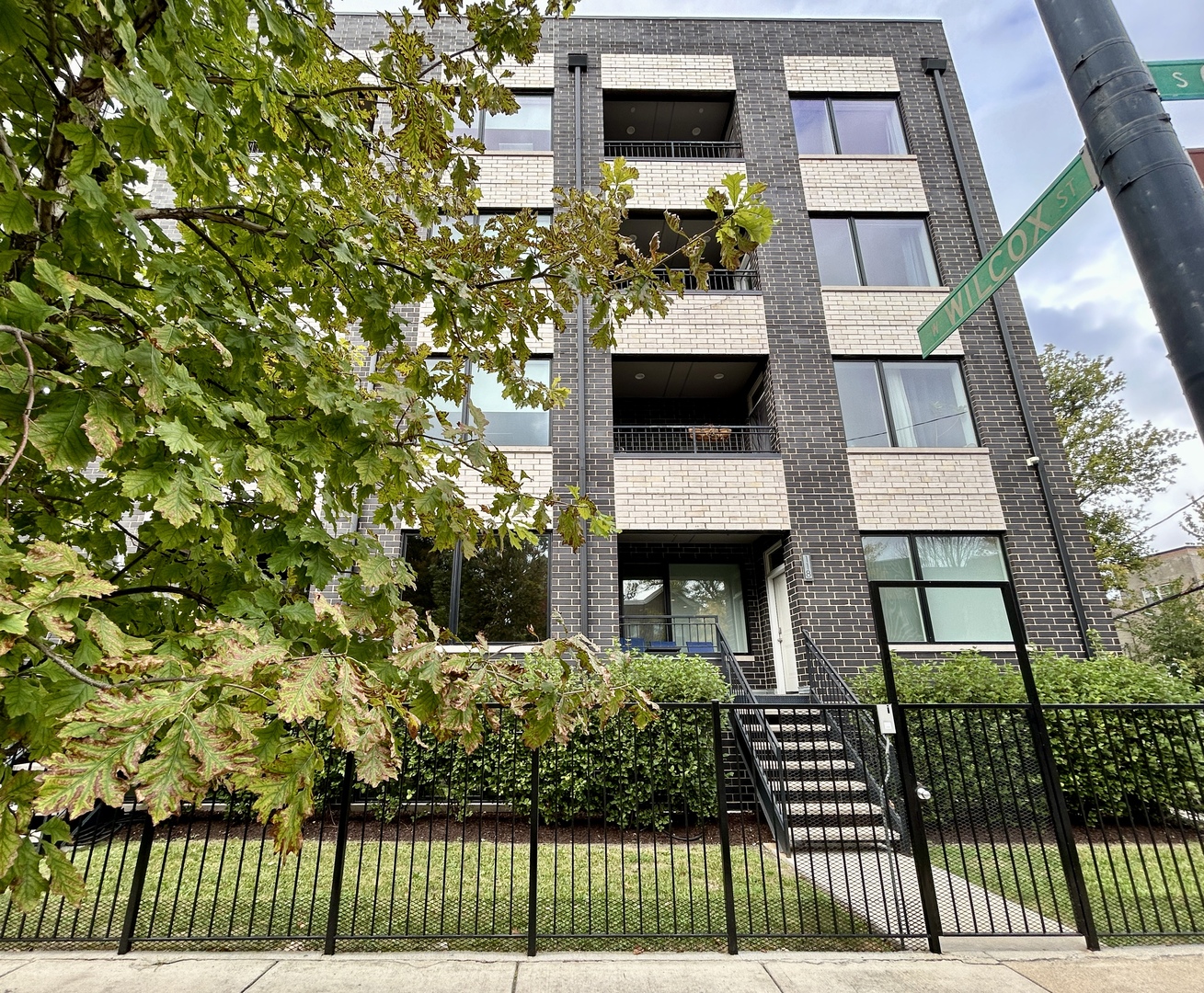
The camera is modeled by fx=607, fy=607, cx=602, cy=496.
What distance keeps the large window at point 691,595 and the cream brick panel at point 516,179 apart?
760 cm

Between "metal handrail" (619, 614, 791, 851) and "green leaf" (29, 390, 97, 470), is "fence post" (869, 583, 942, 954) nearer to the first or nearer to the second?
"metal handrail" (619, 614, 791, 851)

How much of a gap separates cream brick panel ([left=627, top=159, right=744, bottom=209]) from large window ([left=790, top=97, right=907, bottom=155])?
174cm

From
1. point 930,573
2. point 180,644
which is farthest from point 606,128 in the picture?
point 180,644

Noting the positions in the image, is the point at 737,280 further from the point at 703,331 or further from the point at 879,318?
the point at 879,318

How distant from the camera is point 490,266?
2.94m

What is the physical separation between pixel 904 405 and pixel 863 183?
15.7 feet

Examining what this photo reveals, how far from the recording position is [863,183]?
12180mm

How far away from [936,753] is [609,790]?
12.3 feet

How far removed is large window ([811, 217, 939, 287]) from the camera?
11.7 metres

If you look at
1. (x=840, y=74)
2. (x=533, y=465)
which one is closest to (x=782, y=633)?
(x=533, y=465)

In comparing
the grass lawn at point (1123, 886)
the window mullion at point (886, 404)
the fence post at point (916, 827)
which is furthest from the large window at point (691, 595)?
the fence post at point (916, 827)

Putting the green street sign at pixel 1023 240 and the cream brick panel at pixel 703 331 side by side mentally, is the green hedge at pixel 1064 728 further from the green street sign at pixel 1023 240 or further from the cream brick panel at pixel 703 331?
the cream brick panel at pixel 703 331

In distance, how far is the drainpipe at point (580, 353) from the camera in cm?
976

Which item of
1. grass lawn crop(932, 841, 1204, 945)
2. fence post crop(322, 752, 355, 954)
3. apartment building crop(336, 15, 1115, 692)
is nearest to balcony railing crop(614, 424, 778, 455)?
apartment building crop(336, 15, 1115, 692)
